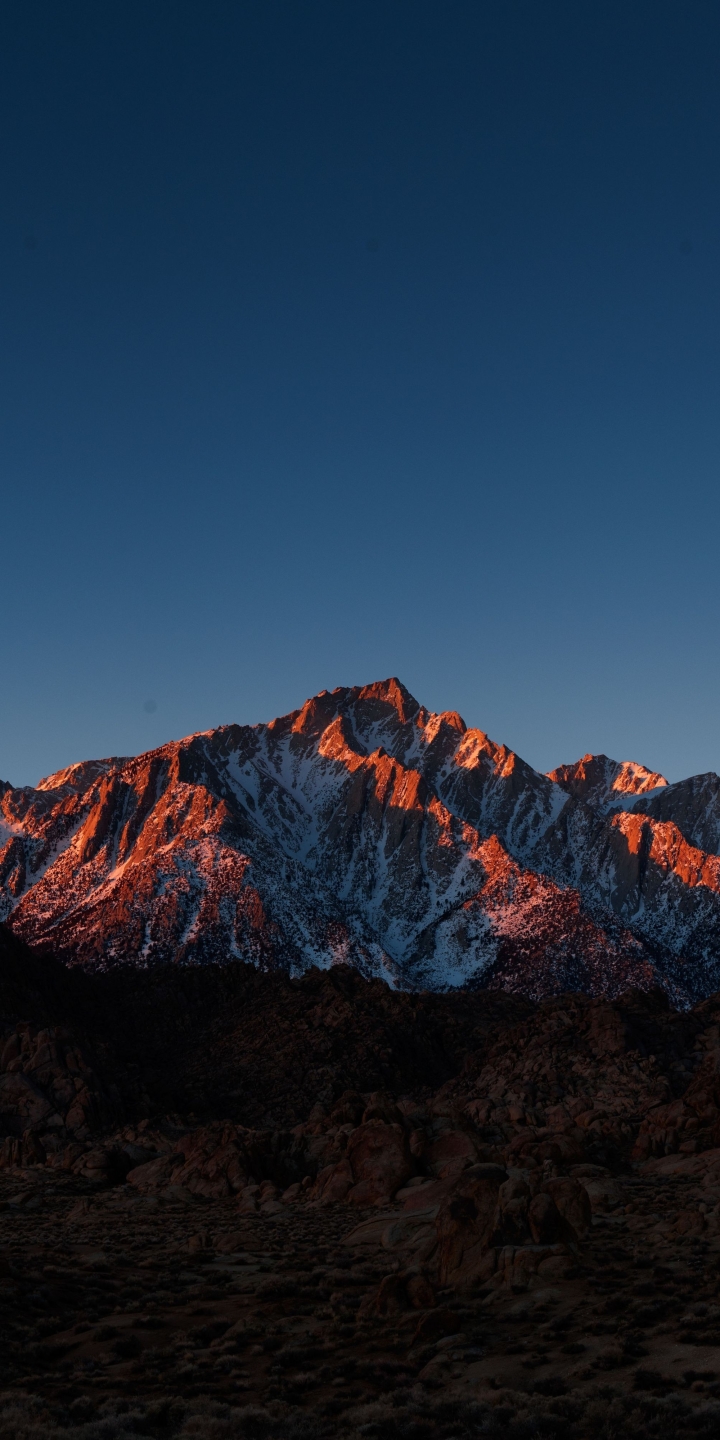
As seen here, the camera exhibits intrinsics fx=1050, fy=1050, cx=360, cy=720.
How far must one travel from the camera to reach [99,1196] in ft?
210

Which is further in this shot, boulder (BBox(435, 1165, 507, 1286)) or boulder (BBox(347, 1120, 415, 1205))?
boulder (BBox(347, 1120, 415, 1205))

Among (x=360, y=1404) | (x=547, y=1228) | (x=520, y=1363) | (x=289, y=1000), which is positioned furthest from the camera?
(x=289, y=1000)

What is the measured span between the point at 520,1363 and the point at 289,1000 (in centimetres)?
13285

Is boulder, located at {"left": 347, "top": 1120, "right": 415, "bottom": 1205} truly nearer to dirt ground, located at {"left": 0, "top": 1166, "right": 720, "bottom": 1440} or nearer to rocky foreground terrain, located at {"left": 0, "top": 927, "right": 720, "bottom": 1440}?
rocky foreground terrain, located at {"left": 0, "top": 927, "right": 720, "bottom": 1440}

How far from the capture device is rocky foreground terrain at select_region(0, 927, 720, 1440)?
74.0 feet

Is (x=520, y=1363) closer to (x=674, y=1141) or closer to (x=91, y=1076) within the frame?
(x=674, y=1141)

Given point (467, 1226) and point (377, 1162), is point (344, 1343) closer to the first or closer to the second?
point (467, 1226)

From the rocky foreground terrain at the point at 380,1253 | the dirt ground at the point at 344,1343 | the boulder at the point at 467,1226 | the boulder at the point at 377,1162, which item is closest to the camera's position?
the dirt ground at the point at 344,1343

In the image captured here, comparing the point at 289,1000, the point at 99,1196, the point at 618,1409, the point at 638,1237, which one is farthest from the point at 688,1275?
the point at 289,1000

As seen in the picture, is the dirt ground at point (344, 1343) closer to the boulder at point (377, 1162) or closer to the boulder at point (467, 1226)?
→ the boulder at point (467, 1226)

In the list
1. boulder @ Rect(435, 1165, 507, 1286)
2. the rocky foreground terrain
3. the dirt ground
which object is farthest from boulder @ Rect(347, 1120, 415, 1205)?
boulder @ Rect(435, 1165, 507, 1286)

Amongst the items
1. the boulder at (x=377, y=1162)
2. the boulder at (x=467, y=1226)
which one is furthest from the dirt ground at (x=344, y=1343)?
the boulder at (x=377, y=1162)

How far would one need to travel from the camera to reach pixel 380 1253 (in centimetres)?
3906

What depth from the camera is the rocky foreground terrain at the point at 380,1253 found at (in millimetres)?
22562
